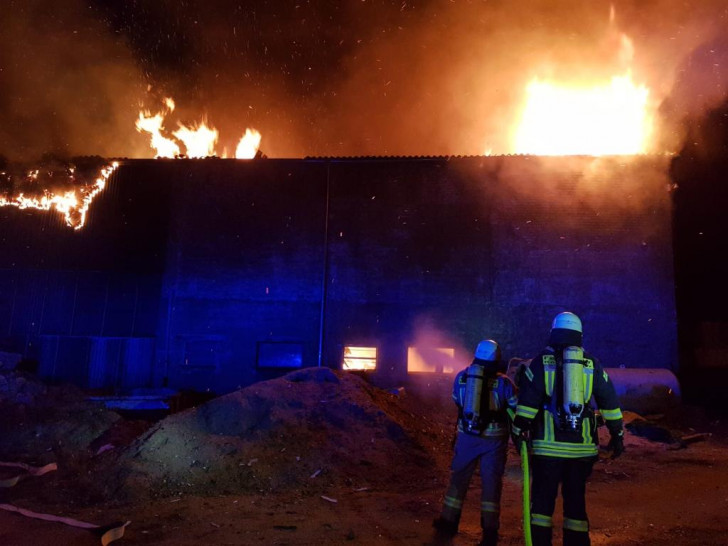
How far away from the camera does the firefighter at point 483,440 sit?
4.35 m

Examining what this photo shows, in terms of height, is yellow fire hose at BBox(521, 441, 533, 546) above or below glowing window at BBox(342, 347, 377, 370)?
below

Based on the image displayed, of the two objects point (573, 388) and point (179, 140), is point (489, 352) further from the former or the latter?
point (179, 140)

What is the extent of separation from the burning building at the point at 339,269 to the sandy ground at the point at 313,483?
13.6ft

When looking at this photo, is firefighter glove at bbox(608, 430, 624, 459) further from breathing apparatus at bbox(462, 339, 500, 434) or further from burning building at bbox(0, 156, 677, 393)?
burning building at bbox(0, 156, 677, 393)

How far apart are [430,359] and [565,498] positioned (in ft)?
32.8

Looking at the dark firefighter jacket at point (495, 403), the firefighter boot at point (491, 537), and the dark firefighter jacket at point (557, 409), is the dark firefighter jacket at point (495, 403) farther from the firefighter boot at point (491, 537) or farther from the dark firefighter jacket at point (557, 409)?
the firefighter boot at point (491, 537)

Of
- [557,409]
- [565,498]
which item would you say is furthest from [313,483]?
[557,409]

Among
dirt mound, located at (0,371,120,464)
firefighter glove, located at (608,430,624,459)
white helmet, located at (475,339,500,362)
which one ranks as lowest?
dirt mound, located at (0,371,120,464)

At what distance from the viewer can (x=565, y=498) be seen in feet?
12.3

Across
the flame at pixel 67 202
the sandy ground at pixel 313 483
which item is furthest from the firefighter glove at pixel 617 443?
the flame at pixel 67 202

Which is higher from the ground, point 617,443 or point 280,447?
point 617,443

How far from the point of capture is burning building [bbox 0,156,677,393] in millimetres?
13453

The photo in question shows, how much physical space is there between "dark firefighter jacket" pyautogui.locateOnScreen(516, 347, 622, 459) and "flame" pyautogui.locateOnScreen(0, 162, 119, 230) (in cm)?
1532

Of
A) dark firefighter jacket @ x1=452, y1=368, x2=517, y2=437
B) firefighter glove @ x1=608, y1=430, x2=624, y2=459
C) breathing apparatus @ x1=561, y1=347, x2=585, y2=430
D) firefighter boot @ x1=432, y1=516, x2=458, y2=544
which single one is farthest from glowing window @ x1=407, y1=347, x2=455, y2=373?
breathing apparatus @ x1=561, y1=347, x2=585, y2=430
